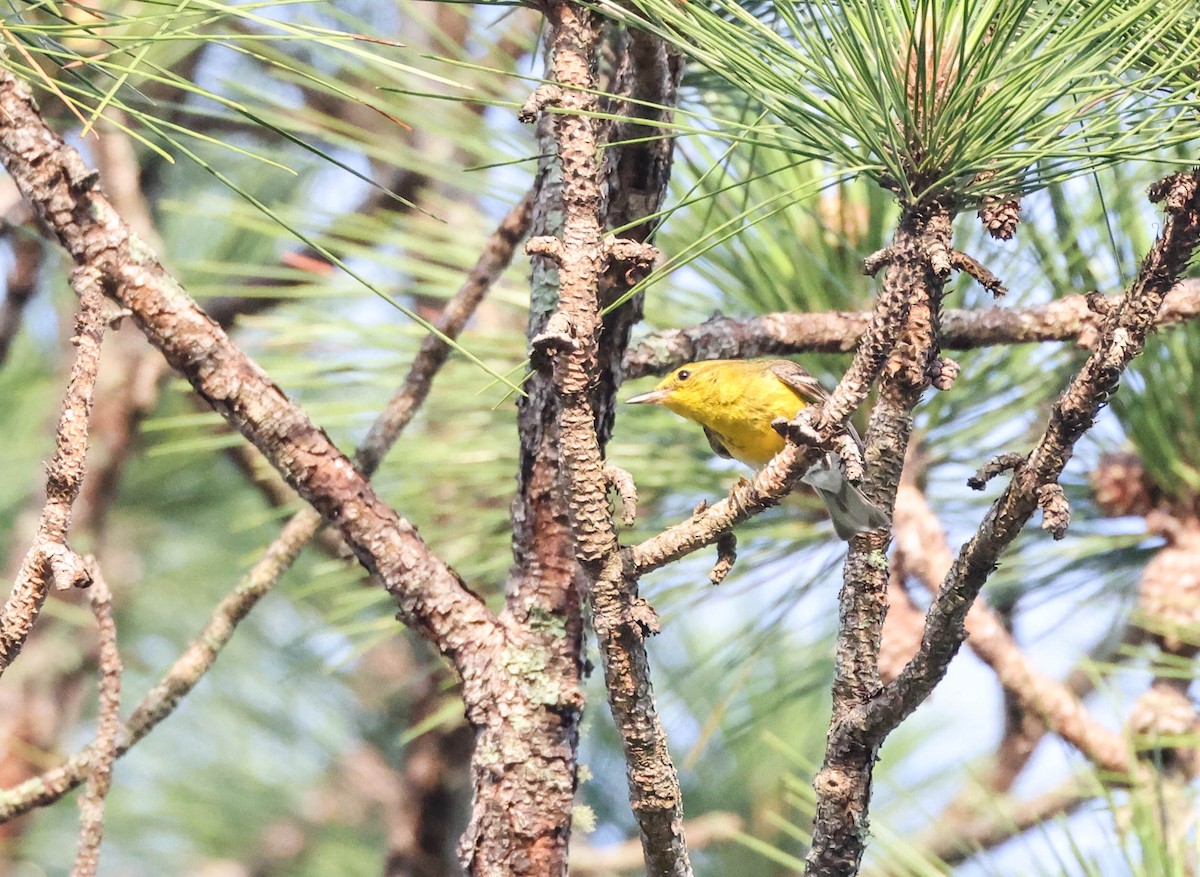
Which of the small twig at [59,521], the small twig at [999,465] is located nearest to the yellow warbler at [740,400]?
the small twig at [999,465]

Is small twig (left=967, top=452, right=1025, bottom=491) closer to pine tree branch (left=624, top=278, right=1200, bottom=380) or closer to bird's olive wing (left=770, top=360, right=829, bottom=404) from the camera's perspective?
pine tree branch (left=624, top=278, right=1200, bottom=380)

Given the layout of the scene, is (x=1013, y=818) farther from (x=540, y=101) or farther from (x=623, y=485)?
(x=540, y=101)

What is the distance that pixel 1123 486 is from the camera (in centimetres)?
236

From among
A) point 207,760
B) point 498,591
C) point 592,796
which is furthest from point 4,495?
point 498,591

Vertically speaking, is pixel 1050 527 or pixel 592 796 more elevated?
pixel 592 796

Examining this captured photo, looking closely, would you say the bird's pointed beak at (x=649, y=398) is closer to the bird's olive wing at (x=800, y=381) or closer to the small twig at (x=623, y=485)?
the bird's olive wing at (x=800, y=381)

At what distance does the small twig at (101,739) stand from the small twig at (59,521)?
0.25 meters

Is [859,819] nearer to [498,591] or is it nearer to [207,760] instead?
[498,591]

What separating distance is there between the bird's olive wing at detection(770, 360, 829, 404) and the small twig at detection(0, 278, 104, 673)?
1445 millimetres

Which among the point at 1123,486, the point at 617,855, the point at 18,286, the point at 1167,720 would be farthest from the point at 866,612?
the point at 18,286

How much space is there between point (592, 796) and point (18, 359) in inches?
99.4

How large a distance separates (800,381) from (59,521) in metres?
1.51

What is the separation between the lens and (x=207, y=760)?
4.60m

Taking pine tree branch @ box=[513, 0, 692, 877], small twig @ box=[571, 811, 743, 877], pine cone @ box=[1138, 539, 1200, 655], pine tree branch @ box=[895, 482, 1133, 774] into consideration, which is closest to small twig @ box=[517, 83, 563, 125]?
pine tree branch @ box=[513, 0, 692, 877]
